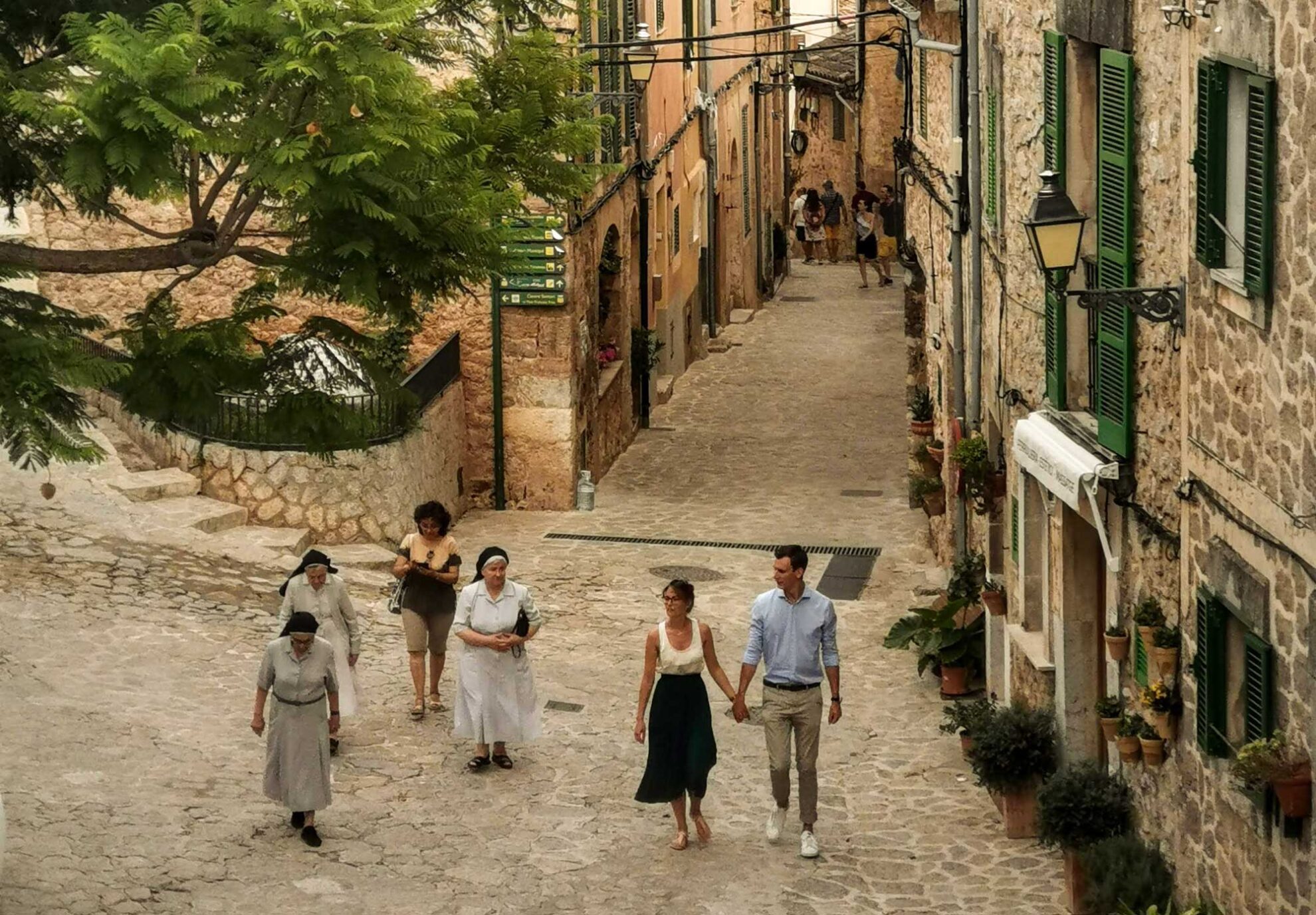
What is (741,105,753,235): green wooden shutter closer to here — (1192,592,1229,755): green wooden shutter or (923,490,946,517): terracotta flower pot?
(923,490,946,517): terracotta flower pot

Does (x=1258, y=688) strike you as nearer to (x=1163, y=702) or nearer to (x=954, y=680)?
(x=1163, y=702)

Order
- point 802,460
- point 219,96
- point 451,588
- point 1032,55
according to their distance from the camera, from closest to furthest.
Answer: point 219,96, point 1032,55, point 451,588, point 802,460

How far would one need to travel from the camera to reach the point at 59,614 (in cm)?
1521

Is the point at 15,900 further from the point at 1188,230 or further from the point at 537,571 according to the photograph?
the point at 537,571

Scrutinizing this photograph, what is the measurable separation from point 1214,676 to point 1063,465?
6.68ft

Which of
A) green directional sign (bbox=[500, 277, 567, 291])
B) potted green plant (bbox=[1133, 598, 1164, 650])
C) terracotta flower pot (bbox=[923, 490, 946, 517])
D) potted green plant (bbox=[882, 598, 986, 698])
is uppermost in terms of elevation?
green directional sign (bbox=[500, 277, 567, 291])

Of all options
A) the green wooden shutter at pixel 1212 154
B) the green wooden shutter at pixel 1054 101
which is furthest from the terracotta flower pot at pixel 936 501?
the green wooden shutter at pixel 1212 154

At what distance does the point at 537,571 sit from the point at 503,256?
8747 millimetres

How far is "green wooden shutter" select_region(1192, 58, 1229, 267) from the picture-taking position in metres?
8.66

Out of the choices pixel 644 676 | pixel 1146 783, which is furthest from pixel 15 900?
pixel 1146 783

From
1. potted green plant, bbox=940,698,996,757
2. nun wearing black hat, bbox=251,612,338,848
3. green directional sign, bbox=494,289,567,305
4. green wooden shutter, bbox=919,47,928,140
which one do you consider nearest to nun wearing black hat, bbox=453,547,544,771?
nun wearing black hat, bbox=251,612,338,848

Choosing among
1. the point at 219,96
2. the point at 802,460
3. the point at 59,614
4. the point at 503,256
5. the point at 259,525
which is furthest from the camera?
the point at 802,460

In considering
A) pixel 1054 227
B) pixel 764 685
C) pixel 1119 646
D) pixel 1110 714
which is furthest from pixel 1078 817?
pixel 1054 227

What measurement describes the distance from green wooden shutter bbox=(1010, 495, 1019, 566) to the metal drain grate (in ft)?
20.3
